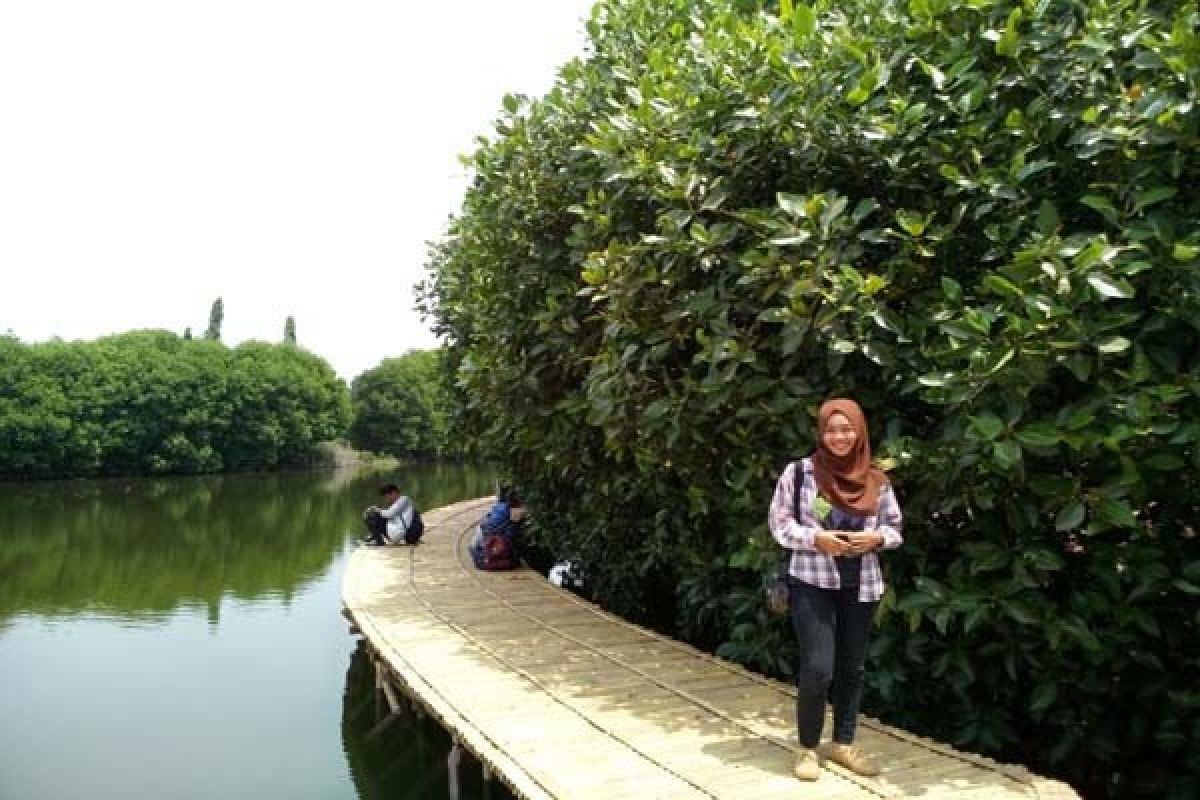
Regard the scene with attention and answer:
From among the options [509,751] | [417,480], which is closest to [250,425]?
[417,480]

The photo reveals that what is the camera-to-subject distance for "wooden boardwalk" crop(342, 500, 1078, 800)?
436 cm

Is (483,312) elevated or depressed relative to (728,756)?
elevated

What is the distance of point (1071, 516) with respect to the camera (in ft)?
13.9

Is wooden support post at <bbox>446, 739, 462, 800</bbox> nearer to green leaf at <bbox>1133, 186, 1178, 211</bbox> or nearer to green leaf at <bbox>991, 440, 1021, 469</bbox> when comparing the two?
green leaf at <bbox>991, 440, 1021, 469</bbox>

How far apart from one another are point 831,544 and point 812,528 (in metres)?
0.16

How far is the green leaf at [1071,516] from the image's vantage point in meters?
4.20

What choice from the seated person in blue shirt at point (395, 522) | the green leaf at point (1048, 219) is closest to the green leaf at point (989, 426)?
the green leaf at point (1048, 219)

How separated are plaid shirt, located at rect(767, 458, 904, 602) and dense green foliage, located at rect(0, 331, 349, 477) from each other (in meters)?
43.3

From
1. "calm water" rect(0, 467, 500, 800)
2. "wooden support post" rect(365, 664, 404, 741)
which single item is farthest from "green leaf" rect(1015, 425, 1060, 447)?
"wooden support post" rect(365, 664, 404, 741)

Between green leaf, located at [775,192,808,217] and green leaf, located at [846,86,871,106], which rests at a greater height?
green leaf, located at [846,86,871,106]

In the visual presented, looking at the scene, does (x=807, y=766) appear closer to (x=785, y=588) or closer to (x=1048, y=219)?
(x=785, y=588)

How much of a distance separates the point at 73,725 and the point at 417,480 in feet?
118

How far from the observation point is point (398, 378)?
61625 millimetres

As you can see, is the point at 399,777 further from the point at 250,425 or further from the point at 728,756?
the point at 250,425
